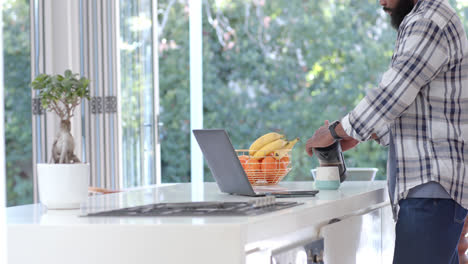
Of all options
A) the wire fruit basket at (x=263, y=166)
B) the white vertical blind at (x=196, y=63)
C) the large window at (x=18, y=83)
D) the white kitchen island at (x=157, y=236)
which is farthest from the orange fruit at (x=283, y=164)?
the white vertical blind at (x=196, y=63)

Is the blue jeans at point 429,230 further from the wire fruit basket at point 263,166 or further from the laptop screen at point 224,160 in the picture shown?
the wire fruit basket at point 263,166

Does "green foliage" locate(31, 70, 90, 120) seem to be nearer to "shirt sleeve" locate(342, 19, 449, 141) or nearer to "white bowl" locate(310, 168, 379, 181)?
"shirt sleeve" locate(342, 19, 449, 141)

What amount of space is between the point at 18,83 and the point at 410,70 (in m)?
2.88

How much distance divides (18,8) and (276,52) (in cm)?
432

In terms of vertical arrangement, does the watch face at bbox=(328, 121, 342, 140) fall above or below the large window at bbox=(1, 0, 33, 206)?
below

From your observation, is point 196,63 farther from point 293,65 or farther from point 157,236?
point 157,236

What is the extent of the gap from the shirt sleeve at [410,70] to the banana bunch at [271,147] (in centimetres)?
44

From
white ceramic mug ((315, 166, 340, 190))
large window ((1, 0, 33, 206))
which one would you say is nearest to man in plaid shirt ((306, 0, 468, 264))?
white ceramic mug ((315, 166, 340, 190))

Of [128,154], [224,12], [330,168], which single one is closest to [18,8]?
[128,154]

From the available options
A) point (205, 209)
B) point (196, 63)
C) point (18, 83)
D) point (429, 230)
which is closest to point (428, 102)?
point (429, 230)

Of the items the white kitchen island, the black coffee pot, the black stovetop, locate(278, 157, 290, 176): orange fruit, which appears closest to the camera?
the white kitchen island

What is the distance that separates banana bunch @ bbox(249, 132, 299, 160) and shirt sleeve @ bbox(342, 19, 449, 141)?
0.44 metres

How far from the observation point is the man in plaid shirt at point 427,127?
1.85 m

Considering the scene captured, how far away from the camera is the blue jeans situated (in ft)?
6.07
